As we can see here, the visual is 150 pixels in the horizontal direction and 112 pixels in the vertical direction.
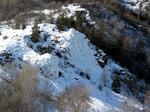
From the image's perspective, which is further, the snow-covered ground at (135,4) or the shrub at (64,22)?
the snow-covered ground at (135,4)

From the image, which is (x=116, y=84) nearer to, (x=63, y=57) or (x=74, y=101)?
(x=63, y=57)

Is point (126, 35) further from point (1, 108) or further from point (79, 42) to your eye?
point (1, 108)

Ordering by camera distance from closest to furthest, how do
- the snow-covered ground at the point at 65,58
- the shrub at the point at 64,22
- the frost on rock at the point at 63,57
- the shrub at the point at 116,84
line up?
1. the snow-covered ground at the point at 65,58
2. the frost on rock at the point at 63,57
3. the shrub at the point at 116,84
4. the shrub at the point at 64,22

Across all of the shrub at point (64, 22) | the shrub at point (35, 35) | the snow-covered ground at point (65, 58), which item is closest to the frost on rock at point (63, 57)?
the snow-covered ground at point (65, 58)

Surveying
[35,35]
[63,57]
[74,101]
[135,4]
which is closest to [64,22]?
[35,35]

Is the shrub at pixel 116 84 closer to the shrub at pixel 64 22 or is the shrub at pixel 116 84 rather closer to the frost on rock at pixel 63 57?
the frost on rock at pixel 63 57

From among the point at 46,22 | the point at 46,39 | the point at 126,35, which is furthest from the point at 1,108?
the point at 126,35

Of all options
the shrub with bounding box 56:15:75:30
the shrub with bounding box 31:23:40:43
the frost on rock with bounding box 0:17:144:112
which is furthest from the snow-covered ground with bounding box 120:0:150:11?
the shrub with bounding box 31:23:40:43

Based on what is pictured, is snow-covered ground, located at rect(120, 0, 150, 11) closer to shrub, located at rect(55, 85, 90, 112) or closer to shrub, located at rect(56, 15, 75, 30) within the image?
shrub, located at rect(56, 15, 75, 30)

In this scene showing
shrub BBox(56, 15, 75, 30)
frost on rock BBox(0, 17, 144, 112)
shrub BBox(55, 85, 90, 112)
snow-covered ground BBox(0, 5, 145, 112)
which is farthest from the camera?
shrub BBox(56, 15, 75, 30)
